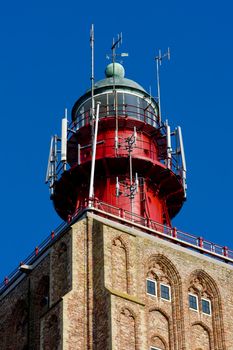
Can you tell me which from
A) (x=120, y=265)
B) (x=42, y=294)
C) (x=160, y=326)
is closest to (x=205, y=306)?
(x=160, y=326)

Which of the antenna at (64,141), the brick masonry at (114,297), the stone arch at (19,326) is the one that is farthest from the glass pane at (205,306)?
the antenna at (64,141)

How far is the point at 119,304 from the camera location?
274 ft

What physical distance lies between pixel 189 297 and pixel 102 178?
11.6 m

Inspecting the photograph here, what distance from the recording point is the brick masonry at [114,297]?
8312 centimetres

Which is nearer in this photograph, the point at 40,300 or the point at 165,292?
the point at 165,292

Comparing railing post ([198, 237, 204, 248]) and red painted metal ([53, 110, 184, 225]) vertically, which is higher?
red painted metal ([53, 110, 184, 225])

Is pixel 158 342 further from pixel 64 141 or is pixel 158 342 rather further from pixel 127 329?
pixel 64 141

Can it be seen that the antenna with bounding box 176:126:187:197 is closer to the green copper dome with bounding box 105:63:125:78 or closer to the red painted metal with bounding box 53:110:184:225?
the red painted metal with bounding box 53:110:184:225

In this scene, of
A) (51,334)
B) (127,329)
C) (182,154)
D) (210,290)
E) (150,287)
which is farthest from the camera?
(182,154)

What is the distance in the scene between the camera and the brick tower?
275ft

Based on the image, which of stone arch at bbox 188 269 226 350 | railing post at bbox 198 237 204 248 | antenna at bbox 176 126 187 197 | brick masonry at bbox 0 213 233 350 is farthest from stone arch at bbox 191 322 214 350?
antenna at bbox 176 126 187 197

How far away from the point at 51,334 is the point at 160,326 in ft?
22.4

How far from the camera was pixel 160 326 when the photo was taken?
284 feet

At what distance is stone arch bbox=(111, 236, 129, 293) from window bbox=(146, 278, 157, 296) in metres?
1.92
